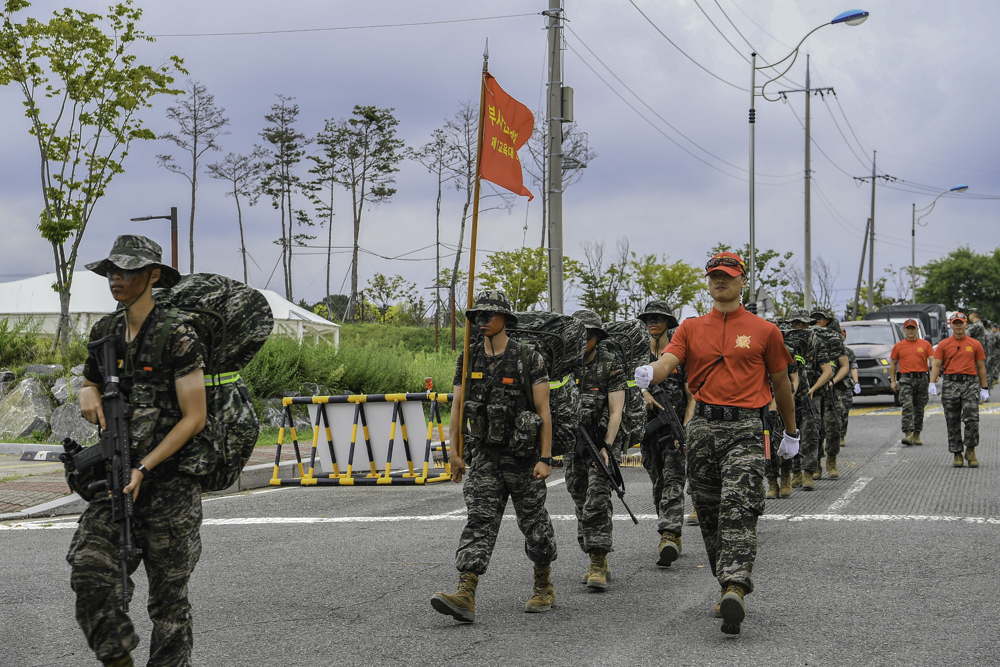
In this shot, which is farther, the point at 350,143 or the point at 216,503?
the point at 350,143

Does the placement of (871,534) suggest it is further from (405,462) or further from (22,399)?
(22,399)

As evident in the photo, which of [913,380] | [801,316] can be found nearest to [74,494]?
[801,316]

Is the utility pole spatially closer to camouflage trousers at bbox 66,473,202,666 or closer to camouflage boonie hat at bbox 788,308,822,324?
camouflage boonie hat at bbox 788,308,822,324

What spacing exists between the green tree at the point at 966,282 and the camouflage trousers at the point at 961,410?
67973mm

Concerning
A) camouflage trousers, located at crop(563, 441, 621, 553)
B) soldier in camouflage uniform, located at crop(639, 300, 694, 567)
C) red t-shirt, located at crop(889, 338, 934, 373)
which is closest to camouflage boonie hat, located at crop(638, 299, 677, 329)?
soldier in camouflage uniform, located at crop(639, 300, 694, 567)

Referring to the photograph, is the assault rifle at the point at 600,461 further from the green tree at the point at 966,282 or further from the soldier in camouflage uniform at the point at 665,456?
the green tree at the point at 966,282

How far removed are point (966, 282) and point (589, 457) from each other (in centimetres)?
7832

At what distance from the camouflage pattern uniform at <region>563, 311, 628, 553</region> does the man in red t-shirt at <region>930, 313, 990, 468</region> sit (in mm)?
7192

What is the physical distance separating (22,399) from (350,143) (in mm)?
35274

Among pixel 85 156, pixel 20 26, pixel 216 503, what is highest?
pixel 20 26

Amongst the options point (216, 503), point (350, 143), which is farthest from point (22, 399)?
point (350, 143)

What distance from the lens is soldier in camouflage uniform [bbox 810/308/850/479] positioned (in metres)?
11.4

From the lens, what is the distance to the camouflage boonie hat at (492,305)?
532cm

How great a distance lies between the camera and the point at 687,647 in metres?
4.75
